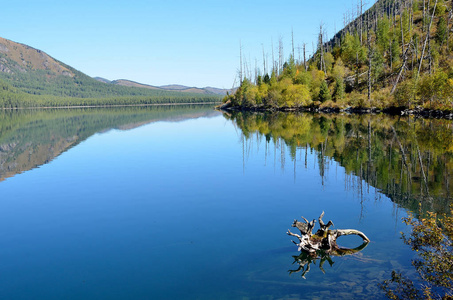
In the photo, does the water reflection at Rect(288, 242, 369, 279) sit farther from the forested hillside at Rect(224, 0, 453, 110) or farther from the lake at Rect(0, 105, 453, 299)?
the forested hillside at Rect(224, 0, 453, 110)

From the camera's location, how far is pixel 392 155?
27141 millimetres

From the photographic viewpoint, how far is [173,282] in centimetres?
973

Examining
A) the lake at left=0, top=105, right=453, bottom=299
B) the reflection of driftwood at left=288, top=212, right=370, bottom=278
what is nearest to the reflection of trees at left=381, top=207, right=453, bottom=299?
the lake at left=0, top=105, right=453, bottom=299

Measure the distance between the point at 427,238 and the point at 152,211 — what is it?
1126cm

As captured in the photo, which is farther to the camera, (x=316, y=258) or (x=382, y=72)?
(x=382, y=72)

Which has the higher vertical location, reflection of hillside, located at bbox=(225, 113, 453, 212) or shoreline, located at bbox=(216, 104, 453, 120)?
shoreline, located at bbox=(216, 104, 453, 120)

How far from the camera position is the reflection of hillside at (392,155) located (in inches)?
703

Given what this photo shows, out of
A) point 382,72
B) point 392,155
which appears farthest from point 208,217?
point 382,72

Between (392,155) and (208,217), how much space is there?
61.1 feet

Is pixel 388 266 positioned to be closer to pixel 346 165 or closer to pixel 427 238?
pixel 427 238

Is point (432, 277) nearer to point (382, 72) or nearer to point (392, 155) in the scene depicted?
point (392, 155)

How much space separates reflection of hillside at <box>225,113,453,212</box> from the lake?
140 millimetres

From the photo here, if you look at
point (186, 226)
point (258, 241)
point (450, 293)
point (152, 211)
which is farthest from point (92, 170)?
point (450, 293)

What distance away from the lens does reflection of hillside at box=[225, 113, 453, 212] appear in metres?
17.8
